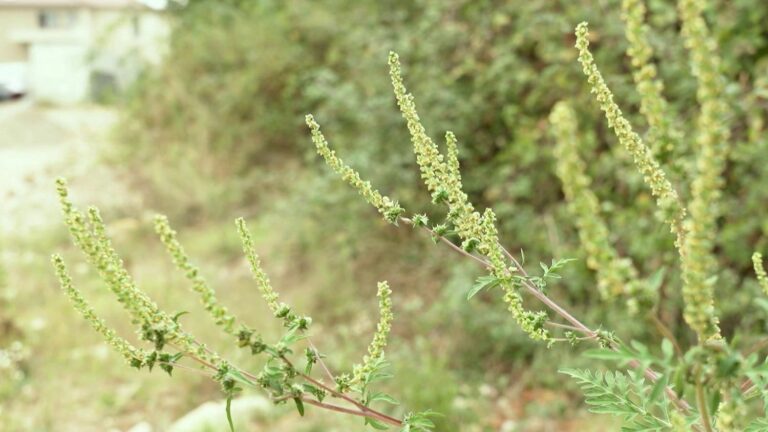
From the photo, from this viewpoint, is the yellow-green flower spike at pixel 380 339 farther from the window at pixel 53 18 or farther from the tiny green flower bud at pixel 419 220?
the window at pixel 53 18

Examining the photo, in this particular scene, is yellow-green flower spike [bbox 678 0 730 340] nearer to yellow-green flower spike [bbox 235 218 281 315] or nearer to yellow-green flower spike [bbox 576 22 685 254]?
yellow-green flower spike [bbox 576 22 685 254]

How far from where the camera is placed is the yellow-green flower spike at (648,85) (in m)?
0.73

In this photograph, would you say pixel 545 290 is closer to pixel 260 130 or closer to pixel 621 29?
pixel 621 29

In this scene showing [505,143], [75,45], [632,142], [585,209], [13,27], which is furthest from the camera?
[13,27]

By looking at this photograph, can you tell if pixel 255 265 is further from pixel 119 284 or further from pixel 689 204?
pixel 689 204

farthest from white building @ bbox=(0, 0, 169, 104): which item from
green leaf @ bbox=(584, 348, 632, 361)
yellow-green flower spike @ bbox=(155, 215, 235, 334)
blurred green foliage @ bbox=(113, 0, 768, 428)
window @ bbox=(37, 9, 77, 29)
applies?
green leaf @ bbox=(584, 348, 632, 361)

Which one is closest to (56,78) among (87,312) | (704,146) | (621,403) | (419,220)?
(87,312)

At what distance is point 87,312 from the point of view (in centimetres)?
114

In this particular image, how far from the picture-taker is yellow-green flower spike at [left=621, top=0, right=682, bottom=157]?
732 millimetres

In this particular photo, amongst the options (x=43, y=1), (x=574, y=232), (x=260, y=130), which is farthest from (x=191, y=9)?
(x=43, y=1)

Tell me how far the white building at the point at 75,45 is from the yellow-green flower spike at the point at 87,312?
9277mm

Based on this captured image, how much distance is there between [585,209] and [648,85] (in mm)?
194

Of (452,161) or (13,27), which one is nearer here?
(452,161)

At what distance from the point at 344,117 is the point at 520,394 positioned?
2.60 m
